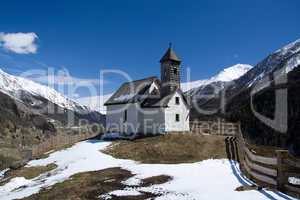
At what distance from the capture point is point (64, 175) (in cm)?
2736

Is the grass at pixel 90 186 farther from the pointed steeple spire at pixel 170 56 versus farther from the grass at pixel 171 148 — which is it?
the pointed steeple spire at pixel 170 56

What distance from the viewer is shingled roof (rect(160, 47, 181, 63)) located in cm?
4784

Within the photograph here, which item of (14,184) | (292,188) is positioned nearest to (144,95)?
(14,184)

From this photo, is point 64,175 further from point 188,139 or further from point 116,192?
point 188,139

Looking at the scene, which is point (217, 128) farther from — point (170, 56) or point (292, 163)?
point (292, 163)

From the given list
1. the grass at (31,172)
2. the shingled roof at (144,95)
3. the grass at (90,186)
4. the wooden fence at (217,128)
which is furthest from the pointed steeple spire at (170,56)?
the grass at (90,186)

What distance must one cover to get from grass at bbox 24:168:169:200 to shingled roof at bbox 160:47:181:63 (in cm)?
2567

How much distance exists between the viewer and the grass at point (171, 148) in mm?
32531

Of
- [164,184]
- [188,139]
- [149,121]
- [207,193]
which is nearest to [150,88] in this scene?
[149,121]

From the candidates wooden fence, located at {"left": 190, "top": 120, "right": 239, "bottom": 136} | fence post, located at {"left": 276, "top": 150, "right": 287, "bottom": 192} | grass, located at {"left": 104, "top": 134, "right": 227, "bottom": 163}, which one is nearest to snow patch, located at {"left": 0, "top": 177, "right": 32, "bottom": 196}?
grass, located at {"left": 104, "top": 134, "right": 227, "bottom": 163}

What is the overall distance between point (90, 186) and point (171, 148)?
1732cm

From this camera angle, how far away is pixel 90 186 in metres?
20.7

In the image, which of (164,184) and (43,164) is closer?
(164,184)

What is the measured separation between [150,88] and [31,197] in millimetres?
29985
